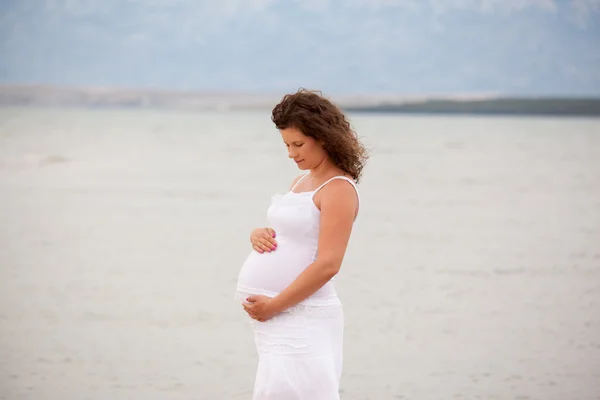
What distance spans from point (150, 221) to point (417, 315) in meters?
7.54

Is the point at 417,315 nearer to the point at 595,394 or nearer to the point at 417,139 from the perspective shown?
the point at 595,394

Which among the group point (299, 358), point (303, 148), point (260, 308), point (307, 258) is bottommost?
point (299, 358)

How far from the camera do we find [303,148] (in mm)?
3104

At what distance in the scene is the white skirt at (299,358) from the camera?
10.2 feet

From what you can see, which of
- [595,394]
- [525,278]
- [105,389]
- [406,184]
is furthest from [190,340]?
[406,184]

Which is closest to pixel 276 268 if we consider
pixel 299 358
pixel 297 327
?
pixel 297 327

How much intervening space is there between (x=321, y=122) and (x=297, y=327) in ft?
2.30

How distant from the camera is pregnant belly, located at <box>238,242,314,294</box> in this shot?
3131 millimetres

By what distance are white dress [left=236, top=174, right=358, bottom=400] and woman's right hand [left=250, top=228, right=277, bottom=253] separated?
32 millimetres

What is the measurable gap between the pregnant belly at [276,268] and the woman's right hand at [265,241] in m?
0.02

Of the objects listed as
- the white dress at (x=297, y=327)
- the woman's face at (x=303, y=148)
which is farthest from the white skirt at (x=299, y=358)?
the woman's face at (x=303, y=148)

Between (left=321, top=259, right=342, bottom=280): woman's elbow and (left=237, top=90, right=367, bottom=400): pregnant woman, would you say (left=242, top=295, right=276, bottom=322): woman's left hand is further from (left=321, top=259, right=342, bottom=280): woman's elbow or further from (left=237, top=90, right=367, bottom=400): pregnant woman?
(left=321, top=259, right=342, bottom=280): woman's elbow

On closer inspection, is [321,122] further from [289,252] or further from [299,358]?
[299,358]

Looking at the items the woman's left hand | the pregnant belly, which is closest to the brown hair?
the pregnant belly
